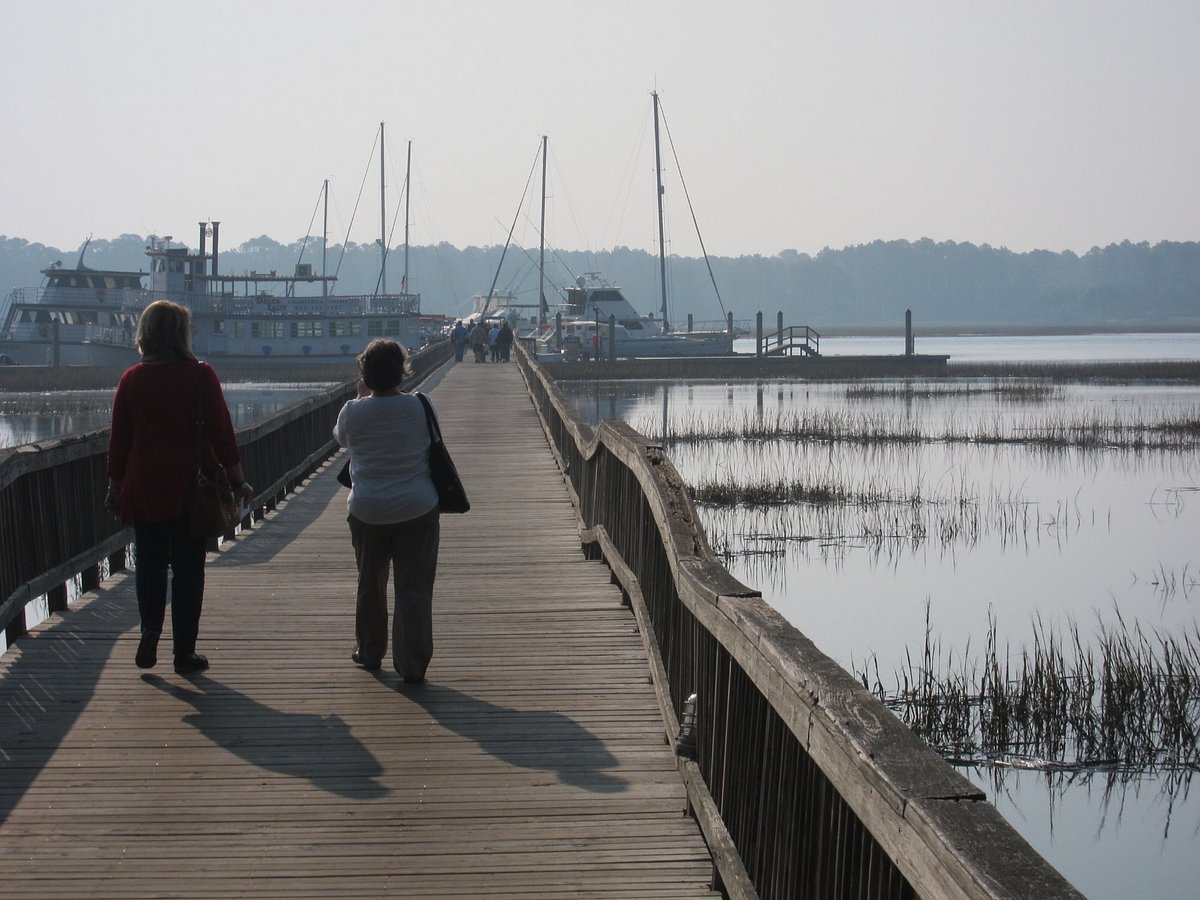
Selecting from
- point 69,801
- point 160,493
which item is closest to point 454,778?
point 69,801

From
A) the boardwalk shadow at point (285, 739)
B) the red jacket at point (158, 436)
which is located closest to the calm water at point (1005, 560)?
the boardwalk shadow at point (285, 739)

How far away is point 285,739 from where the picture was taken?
570cm

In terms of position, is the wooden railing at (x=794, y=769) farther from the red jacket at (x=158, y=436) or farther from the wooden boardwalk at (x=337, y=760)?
the red jacket at (x=158, y=436)

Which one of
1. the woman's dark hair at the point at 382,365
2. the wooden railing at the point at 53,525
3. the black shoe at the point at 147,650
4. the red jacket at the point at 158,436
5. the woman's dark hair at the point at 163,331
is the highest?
the woman's dark hair at the point at 163,331

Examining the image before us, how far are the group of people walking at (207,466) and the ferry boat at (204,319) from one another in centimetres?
5666

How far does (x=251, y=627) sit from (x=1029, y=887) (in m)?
6.33

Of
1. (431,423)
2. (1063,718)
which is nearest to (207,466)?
(431,423)

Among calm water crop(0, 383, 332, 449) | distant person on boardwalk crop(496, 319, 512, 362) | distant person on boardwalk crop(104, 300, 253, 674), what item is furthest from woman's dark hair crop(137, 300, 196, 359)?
distant person on boardwalk crop(496, 319, 512, 362)

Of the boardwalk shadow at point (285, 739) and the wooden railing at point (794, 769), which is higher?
the wooden railing at point (794, 769)

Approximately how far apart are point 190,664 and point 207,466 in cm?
94

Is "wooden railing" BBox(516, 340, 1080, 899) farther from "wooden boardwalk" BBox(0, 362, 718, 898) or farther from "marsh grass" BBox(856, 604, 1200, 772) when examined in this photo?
"marsh grass" BBox(856, 604, 1200, 772)

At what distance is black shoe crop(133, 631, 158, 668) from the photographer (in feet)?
21.7

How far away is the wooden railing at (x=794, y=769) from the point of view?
7.75 feet

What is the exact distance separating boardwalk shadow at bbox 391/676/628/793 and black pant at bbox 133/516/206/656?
99cm
